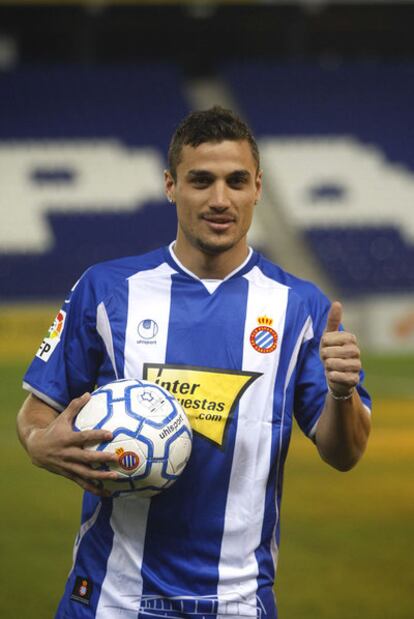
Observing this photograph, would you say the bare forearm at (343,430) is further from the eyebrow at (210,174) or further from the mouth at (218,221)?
the eyebrow at (210,174)

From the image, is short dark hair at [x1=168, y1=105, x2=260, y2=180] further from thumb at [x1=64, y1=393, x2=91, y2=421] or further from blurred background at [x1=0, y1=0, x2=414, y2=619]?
blurred background at [x1=0, y1=0, x2=414, y2=619]

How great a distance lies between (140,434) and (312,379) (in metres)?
0.54

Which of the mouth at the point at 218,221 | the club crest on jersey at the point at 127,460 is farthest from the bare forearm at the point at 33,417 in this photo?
the mouth at the point at 218,221

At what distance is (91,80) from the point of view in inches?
939

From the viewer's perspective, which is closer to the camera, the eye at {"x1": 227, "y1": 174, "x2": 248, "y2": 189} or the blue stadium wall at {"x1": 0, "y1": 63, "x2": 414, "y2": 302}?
the eye at {"x1": 227, "y1": 174, "x2": 248, "y2": 189}

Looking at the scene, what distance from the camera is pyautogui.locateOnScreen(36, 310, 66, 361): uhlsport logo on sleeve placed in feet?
10.6

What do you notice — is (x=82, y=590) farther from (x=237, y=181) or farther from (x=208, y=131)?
(x=208, y=131)

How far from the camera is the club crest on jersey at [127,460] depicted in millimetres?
2883

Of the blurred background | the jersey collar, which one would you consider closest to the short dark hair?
the jersey collar

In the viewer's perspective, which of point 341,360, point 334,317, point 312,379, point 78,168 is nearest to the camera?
point 341,360

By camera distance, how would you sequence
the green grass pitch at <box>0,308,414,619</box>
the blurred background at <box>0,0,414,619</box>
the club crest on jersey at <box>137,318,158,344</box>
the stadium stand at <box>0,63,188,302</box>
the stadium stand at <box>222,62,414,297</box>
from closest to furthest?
the club crest on jersey at <box>137,318,158,344</box> → the green grass pitch at <box>0,308,414,619</box> → the blurred background at <box>0,0,414,619</box> → the stadium stand at <box>0,63,188,302</box> → the stadium stand at <box>222,62,414,297</box>

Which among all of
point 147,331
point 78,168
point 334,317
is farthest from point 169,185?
point 78,168

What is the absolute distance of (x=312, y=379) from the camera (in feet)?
10.4

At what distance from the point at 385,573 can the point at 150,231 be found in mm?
15274
